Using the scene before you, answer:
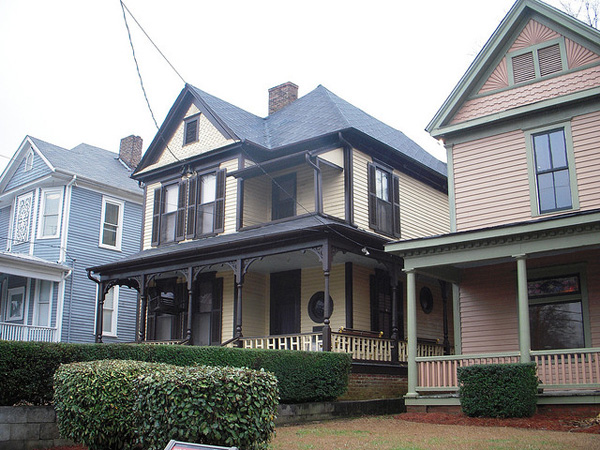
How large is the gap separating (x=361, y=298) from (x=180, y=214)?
7.03m

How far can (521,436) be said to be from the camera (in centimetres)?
1002

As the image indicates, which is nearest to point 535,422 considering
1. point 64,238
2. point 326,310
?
point 326,310

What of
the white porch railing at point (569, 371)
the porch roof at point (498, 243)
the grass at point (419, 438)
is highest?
the porch roof at point (498, 243)

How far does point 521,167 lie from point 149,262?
1158 centimetres

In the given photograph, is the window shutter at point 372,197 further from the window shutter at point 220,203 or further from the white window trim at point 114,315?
the white window trim at point 114,315

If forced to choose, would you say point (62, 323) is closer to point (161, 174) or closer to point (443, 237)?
point (161, 174)

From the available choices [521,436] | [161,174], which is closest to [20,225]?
[161,174]

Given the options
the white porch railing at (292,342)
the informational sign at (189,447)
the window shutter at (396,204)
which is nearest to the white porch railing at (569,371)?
A: the white porch railing at (292,342)

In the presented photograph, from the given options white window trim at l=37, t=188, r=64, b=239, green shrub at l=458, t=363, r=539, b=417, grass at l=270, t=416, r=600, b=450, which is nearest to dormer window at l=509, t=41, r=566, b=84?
green shrub at l=458, t=363, r=539, b=417

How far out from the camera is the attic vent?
22328 mm

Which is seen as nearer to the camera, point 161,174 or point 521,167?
point 521,167

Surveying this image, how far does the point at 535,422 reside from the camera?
1134 centimetres

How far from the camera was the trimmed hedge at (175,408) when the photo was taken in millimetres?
7012

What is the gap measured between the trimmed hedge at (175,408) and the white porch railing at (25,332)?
1519cm
